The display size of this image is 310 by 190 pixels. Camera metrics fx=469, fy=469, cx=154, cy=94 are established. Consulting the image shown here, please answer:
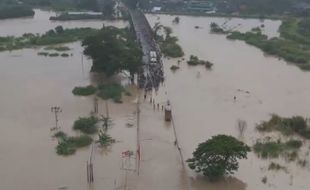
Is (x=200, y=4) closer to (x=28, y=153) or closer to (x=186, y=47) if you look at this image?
(x=186, y=47)

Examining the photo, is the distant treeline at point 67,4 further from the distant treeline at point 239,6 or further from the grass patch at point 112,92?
the grass patch at point 112,92

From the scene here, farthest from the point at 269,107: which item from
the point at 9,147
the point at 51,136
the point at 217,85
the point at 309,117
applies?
the point at 9,147

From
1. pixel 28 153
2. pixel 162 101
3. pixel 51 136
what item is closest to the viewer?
pixel 28 153

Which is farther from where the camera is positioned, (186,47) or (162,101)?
(186,47)

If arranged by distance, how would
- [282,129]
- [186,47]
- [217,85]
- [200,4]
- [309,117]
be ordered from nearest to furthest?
[282,129] < [309,117] < [217,85] < [186,47] < [200,4]

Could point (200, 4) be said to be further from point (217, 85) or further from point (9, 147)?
point (9, 147)

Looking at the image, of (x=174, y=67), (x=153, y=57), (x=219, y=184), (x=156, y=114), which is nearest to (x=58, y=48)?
(x=153, y=57)
